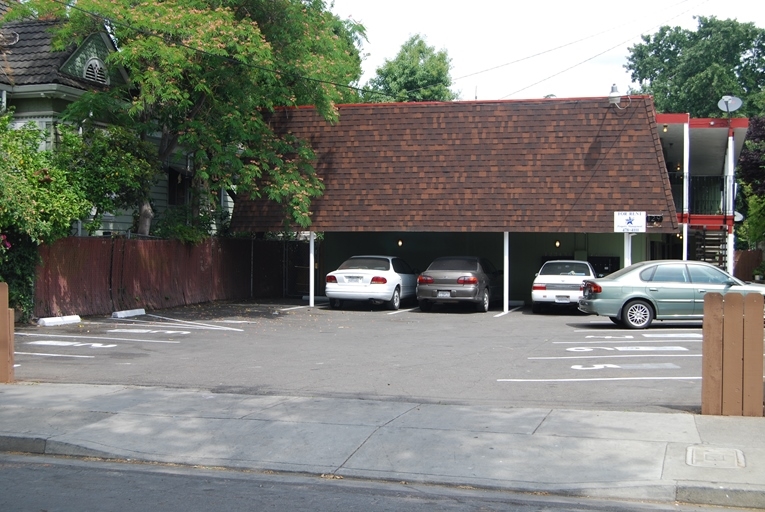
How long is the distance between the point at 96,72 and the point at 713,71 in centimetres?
4528

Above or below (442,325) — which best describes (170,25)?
above

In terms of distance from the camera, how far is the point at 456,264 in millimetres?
23438

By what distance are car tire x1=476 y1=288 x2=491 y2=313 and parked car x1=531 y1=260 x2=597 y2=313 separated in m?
1.41

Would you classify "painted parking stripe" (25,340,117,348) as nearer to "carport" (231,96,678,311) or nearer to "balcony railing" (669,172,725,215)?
"carport" (231,96,678,311)

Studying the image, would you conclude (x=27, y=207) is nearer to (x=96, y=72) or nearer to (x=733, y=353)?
(x=96, y=72)

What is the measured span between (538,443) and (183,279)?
18.0 meters

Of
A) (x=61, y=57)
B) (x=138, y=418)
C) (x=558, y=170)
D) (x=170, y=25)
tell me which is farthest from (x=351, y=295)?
(x=138, y=418)

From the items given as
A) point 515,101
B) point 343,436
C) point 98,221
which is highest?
point 515,101

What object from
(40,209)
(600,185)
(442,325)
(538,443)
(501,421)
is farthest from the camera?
(600,185)

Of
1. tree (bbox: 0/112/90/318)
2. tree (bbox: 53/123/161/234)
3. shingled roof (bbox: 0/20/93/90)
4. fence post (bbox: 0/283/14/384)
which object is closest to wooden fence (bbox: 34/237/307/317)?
tree (bbox: 0/112/90/318)

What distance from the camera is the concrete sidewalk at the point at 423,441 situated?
7016 mm

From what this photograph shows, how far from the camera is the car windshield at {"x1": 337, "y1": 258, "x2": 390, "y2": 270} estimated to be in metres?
24.0

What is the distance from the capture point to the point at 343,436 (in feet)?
27.5

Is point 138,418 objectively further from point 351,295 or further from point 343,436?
point 351,295
